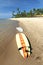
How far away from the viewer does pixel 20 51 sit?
8.61 meters

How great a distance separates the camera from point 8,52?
851cm

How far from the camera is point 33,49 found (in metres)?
8.88

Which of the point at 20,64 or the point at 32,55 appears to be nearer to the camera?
the point at 20,64

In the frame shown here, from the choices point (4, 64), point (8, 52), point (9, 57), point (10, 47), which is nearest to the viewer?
point (4, 64)

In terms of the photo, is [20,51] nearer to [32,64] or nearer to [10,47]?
[10,47]

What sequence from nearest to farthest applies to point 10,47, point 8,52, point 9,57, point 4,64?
point 4,64, point 9,57, point 8,52, point 10,47

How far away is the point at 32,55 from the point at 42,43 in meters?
1.89

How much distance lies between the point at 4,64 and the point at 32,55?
149cm

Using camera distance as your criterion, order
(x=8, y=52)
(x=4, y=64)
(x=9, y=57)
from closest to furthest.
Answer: (x=4, y=64)
(x=9, y=57)
(x=8, y=52)

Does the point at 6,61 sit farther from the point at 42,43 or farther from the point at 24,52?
the point at 42,43

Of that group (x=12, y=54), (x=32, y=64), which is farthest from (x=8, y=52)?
(x=32, y=64)

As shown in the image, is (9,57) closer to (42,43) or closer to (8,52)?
(8,52)

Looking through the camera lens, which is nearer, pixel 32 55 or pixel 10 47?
pixel 32 55

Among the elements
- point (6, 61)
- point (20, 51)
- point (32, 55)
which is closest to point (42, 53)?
point (32, 55)
